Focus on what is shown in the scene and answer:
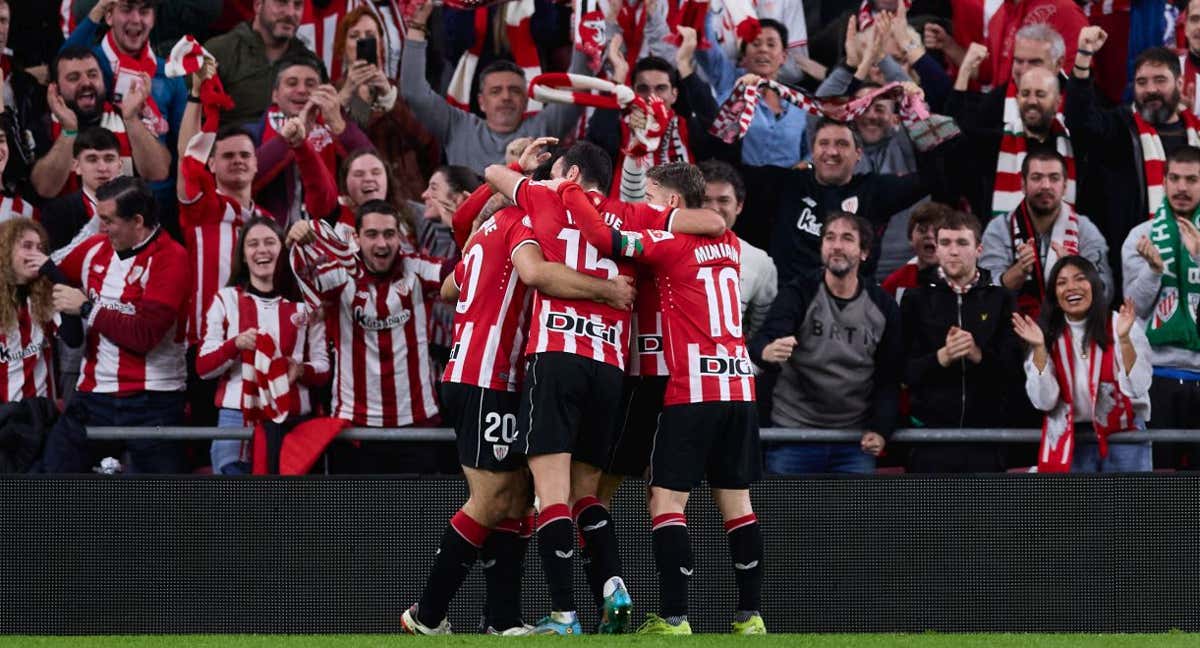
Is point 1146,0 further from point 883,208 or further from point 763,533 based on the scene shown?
point 763,533

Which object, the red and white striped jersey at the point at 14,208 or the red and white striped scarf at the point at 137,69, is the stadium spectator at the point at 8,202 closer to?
the red and white striped jersey at the point at 14,208

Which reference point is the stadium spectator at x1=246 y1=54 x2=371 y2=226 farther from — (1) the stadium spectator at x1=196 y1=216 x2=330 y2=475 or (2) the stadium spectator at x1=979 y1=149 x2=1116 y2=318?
(2) the stadium spectator at x1=979 y1=149 x2=1116 y2=318

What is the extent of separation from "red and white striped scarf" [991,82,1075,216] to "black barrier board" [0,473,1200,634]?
251 centimetres

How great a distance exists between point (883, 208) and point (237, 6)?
4.38 m

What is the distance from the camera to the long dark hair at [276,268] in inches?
344

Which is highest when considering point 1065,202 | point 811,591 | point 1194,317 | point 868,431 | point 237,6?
point 237,6

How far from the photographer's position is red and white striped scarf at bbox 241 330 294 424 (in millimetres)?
8414

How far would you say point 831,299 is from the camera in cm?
856

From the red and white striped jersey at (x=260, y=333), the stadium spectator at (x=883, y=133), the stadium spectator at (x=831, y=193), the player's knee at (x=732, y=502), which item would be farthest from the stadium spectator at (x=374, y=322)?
the stadium spectator at (x=883, y=133)

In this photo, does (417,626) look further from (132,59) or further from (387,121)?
(132,59)

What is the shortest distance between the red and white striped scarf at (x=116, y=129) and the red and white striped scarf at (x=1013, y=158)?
15.8 feet

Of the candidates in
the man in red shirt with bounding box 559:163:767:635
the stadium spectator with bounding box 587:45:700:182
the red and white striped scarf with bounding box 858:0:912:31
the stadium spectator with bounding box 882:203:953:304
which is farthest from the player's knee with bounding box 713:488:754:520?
the red and white striped scarf with bounding box 858:0:912:31

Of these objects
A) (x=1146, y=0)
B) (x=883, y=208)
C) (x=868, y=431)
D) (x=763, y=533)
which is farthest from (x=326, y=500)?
(x=1146, y=0)

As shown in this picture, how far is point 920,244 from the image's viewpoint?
9156 mm
